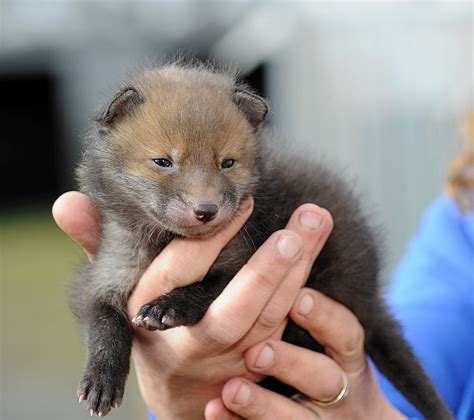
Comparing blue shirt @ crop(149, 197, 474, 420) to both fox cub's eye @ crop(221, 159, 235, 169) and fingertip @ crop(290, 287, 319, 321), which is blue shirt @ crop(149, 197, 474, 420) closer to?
fingertip @ crop(290, 287, 319, 321)

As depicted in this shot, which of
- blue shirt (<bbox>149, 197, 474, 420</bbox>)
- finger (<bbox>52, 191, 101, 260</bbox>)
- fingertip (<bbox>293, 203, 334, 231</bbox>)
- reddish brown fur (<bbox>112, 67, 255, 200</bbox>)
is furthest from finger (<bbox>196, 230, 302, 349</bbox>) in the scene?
blue shirt (<bbox>149, 197, 474, 420</bbox>)

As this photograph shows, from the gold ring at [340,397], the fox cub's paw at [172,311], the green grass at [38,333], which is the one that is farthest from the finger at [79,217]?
the gold ring at [340,397]

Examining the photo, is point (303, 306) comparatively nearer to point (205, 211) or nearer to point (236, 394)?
point (236, 394)

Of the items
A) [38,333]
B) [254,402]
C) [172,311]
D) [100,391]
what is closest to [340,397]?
[254,402]

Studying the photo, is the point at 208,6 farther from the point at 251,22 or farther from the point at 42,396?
the point at 42,396

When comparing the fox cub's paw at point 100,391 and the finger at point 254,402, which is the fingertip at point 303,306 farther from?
the fox cub's paw at point 100,391
